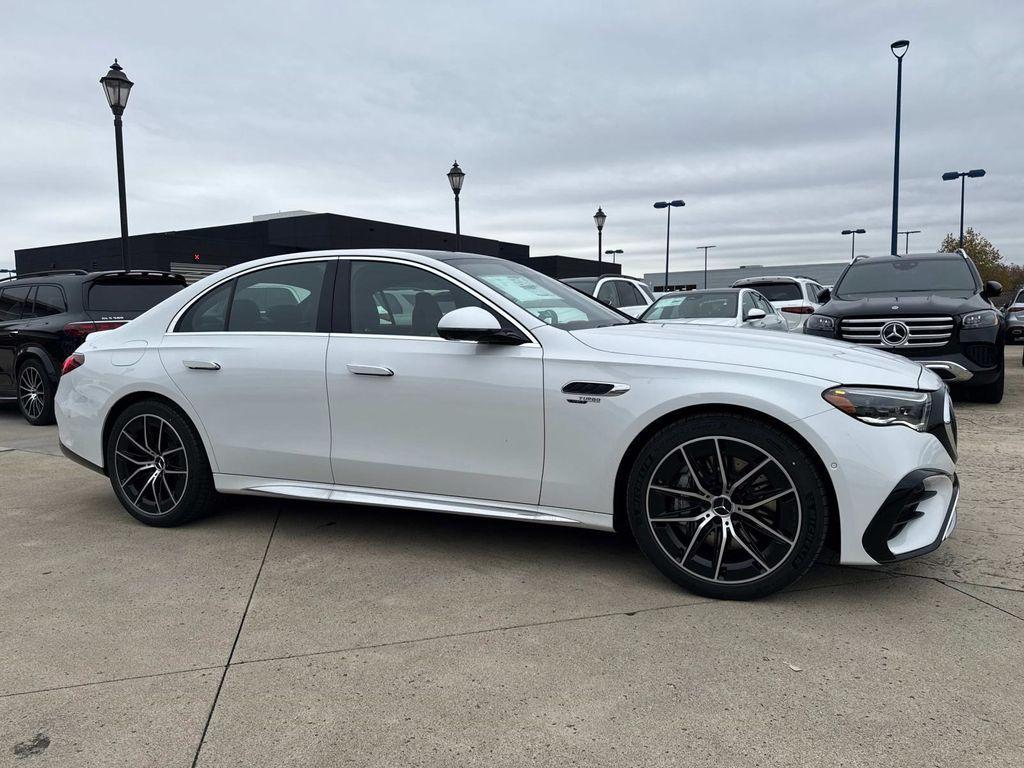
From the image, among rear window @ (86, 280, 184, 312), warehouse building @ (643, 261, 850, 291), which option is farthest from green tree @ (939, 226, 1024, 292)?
rear window @ (86, 280, 184, 312)

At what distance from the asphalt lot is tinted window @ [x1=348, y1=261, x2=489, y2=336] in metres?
1.18

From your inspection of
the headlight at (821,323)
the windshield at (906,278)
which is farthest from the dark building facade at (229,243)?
the headlight at (821,323)

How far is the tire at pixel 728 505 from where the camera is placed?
307cm

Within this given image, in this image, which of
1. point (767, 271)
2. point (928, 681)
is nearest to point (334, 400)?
point (928, 681)

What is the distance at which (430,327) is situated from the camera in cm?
382

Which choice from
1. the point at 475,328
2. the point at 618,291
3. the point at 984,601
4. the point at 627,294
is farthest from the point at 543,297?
the point at 627,294

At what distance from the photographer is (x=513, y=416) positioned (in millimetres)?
3498

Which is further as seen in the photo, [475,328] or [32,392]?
[32,392]

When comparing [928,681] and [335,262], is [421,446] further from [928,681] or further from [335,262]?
[928,681]

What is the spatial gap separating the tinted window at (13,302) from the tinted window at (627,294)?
9142 millimetres

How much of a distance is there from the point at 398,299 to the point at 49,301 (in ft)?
23.0

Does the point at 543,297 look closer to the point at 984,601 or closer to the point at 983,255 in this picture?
the point at 984,601

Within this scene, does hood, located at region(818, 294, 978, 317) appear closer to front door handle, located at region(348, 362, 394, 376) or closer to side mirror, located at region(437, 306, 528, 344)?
side mirror, located at region(437, 306, 528, 344)

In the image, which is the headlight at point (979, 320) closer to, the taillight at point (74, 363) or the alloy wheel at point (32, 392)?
the taillight at point (74, 363)
